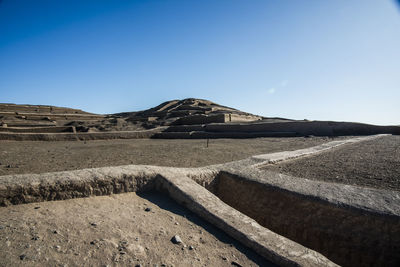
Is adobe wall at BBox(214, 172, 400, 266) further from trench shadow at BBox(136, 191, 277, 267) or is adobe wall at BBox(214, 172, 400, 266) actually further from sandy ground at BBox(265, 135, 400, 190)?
trench shadow at BBox(136, 191, 277, 267)

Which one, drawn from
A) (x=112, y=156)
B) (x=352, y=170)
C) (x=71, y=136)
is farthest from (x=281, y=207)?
(x=71, y=136)

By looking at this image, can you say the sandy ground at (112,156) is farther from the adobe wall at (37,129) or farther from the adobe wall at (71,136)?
the adobe wall at (37,129)

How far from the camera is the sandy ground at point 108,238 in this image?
4.28 ft

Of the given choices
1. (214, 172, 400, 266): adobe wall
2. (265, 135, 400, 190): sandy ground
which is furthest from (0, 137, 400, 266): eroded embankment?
(265, 135, 400, 190): sandy ground

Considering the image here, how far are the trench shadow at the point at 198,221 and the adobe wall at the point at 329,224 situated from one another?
1147 mm

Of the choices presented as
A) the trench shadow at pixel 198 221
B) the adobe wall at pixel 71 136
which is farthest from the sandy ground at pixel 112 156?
the trench shadow at pixel 198 221

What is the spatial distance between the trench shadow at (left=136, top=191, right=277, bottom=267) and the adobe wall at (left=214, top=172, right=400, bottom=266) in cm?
115

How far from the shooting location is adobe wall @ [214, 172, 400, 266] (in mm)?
1915

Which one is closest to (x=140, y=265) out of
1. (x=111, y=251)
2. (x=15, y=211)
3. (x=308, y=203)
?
(x=111, y=251)

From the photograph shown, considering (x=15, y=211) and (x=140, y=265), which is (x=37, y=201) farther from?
(x=140, y=265)

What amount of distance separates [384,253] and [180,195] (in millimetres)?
1953

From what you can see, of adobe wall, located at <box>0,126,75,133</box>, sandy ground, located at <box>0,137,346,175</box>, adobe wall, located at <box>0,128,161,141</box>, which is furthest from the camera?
adobe wall, located at <box>0,126,75,133</box>

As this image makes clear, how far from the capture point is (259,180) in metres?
2.89

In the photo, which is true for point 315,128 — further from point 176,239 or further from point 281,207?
point 176,239
